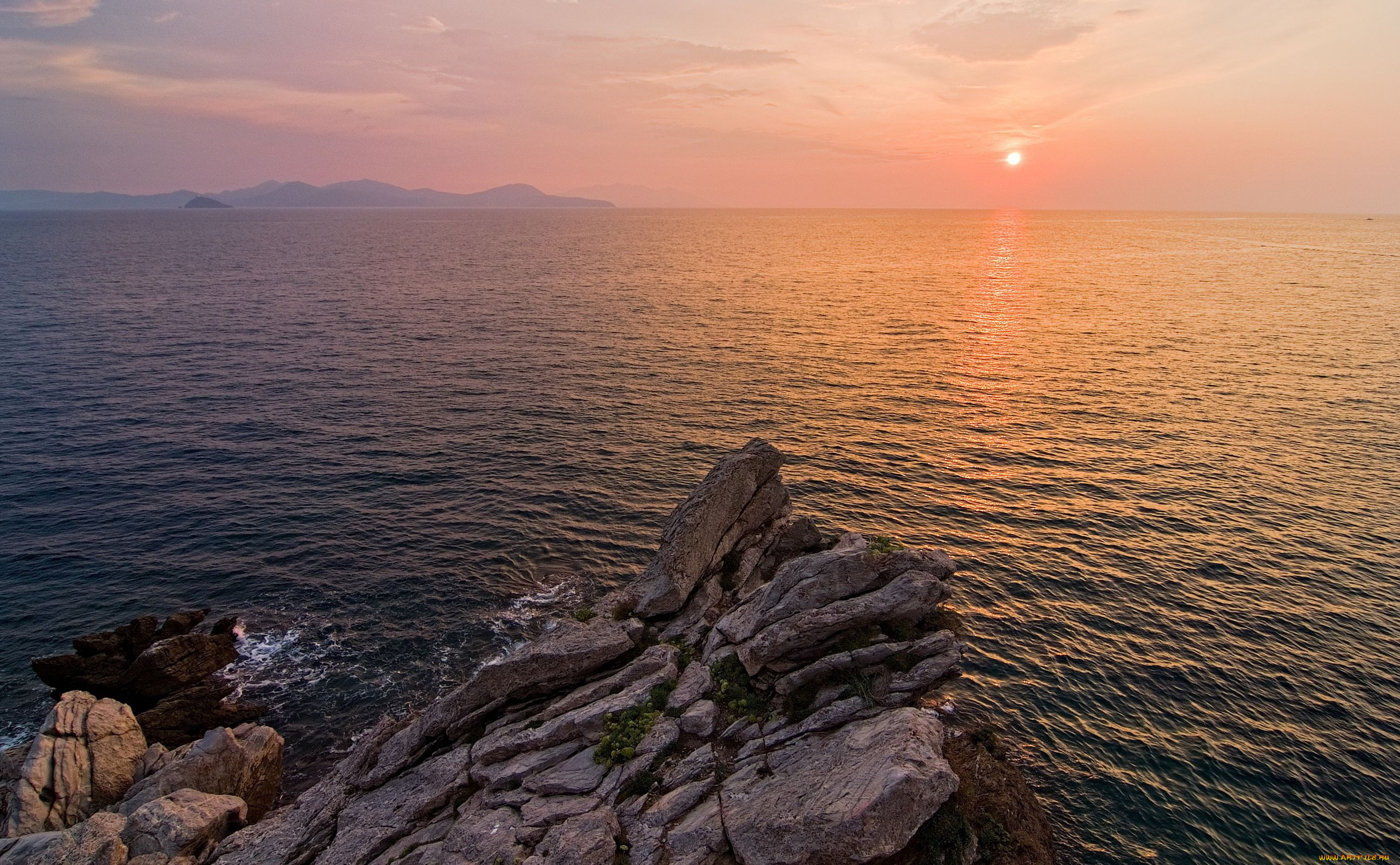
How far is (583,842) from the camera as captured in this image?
2262 cm

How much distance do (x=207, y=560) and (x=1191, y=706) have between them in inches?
2578

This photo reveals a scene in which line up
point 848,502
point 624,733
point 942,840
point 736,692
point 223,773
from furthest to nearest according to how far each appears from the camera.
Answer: point 848,502
point 223,773
point 736,692
point 624,733
point 942,840

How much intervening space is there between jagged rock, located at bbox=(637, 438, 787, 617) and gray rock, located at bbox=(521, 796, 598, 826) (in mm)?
10990

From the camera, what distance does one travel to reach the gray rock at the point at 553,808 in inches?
944

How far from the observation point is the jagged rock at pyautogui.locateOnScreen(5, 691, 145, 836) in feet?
95.0

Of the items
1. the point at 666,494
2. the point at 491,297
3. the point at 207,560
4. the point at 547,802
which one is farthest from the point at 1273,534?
the point at 491,297

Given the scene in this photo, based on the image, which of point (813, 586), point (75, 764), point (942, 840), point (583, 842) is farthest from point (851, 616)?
point (75, 764)

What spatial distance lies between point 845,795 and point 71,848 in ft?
99.4

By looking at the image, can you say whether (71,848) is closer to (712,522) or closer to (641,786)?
(641,786)

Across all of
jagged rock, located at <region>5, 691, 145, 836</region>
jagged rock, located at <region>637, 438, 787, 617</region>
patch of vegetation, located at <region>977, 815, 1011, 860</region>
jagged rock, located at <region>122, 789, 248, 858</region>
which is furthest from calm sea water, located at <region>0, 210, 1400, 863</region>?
jagged rock, located at <region>637, 438, 787, 617</region>

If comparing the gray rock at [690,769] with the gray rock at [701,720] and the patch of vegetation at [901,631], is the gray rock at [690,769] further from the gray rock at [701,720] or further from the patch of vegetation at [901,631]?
the patch of vegetation at [901,631]

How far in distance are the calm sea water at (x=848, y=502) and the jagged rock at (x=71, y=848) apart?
954 cm

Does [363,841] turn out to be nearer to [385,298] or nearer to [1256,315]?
[385,298]

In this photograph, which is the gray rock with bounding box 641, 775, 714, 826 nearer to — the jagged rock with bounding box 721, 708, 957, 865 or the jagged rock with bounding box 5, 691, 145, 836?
the jagged rock with bounding box 721, 708, 957, 865
